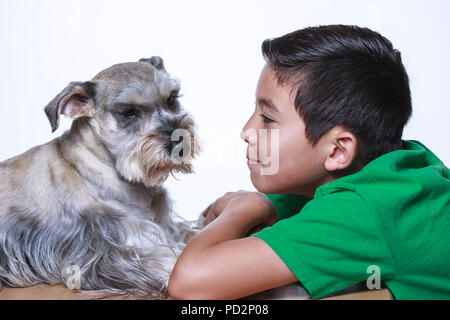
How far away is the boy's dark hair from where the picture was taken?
175 cm

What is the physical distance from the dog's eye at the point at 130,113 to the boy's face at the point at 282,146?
0.47m

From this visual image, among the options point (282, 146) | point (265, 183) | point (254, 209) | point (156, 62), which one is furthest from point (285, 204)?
point (156, 62)

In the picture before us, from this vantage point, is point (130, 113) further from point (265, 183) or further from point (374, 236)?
point (374, 236)

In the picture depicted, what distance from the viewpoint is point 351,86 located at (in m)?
1.74

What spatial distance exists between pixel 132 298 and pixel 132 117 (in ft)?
2.22

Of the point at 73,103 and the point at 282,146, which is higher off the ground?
the point at 73,103

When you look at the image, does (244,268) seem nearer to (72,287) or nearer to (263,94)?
(263,94)

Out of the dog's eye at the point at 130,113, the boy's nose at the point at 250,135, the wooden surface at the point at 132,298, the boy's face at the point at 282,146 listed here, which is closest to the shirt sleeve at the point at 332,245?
the wooden surface at the point at 132,298

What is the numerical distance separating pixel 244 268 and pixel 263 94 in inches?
24.4

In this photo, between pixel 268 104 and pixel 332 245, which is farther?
pixel 268 104

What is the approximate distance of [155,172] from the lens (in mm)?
2102

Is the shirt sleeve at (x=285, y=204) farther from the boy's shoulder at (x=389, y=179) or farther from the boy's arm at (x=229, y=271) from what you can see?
the boy's arm at (x=229, y=271)

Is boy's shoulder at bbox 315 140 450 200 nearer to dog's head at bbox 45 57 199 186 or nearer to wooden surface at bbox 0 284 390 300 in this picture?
wooden surface at bbox 0 284 390 300

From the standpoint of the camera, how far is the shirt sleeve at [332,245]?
1.50 m
